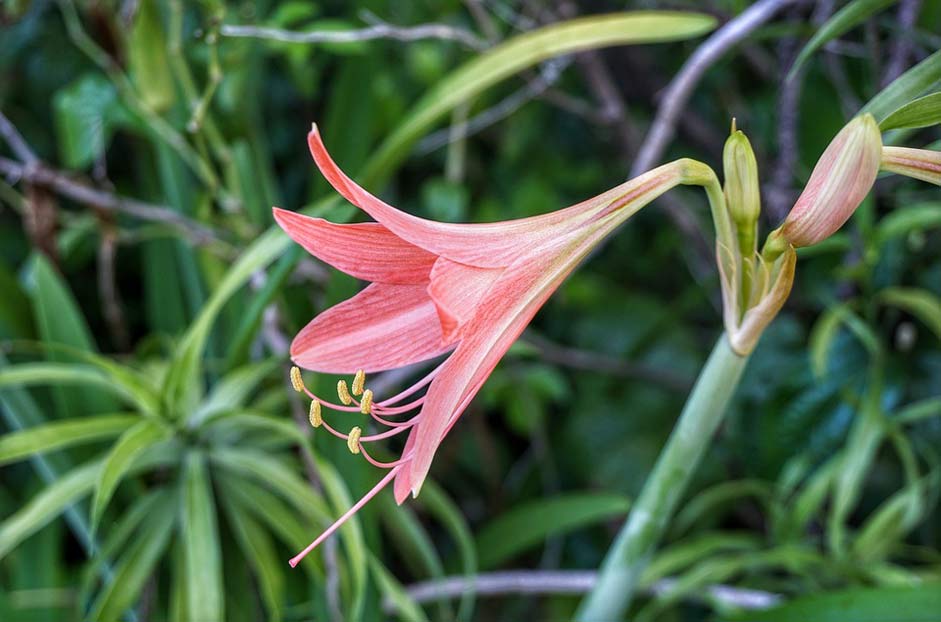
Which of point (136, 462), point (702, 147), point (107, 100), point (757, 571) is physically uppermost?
point (107, 100)

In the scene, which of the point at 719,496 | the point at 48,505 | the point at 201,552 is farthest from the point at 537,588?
the point at 48,505

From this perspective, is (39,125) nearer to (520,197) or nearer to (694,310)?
(520,197)

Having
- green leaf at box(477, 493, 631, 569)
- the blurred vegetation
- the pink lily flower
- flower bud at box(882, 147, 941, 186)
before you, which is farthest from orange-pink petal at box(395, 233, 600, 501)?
green leaf at box(477, 493, 631, 569)

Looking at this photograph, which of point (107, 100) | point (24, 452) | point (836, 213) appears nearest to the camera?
point (836, 213)

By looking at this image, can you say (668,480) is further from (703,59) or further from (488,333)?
(703,59)

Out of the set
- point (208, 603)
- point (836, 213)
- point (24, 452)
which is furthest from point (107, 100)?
point (836, 213)

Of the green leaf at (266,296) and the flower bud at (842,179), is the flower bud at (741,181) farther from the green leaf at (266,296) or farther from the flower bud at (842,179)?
the green leaf at (266,296)

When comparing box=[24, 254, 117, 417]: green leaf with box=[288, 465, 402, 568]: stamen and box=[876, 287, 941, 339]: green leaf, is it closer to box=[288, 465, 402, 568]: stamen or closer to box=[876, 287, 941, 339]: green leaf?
box=[288, 465, 402, 568]: stamen
